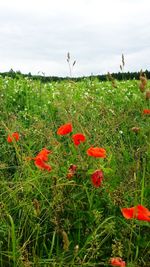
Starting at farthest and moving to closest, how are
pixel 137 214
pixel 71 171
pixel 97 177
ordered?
pixel 71 171, pixel 97 177, pixel 137 214

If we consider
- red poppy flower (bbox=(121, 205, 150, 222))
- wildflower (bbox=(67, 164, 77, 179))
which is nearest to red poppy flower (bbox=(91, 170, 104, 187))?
wildflower (bbox=(67, 164, 77, 179))

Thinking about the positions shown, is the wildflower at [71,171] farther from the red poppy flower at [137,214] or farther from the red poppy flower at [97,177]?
the red poppy flower at [137,214]

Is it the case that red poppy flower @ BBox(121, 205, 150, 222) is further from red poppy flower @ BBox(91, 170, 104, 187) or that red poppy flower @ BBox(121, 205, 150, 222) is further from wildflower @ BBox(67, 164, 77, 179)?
wildflower @ BBox(67, 164, 77, 179)

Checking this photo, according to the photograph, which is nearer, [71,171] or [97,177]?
[97,177]

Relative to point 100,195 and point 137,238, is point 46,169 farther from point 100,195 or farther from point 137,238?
point 137,238

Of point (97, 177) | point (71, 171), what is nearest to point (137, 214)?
point (97, 177)

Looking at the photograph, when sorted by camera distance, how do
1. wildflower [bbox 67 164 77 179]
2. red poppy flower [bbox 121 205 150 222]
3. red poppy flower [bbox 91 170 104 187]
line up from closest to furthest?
red poppy flower [bbox 121 205 150 222] < red poppy flower [bbox 91 170 104 187] < wildflower [bbox 67 164 77 179]

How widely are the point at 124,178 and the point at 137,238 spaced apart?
609mm

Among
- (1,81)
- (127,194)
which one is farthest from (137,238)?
(1,81)

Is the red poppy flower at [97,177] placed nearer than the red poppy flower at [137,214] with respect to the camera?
No

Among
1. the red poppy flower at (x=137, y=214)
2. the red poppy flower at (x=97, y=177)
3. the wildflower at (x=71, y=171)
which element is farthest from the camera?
the wildflower at (x=71, y=171)

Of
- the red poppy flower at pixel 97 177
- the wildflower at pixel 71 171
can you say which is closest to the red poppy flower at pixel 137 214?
the red poppy flower at pixel 97 177

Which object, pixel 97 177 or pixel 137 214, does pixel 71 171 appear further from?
pixel 137 214

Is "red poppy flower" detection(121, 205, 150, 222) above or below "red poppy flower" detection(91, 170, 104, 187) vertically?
below
